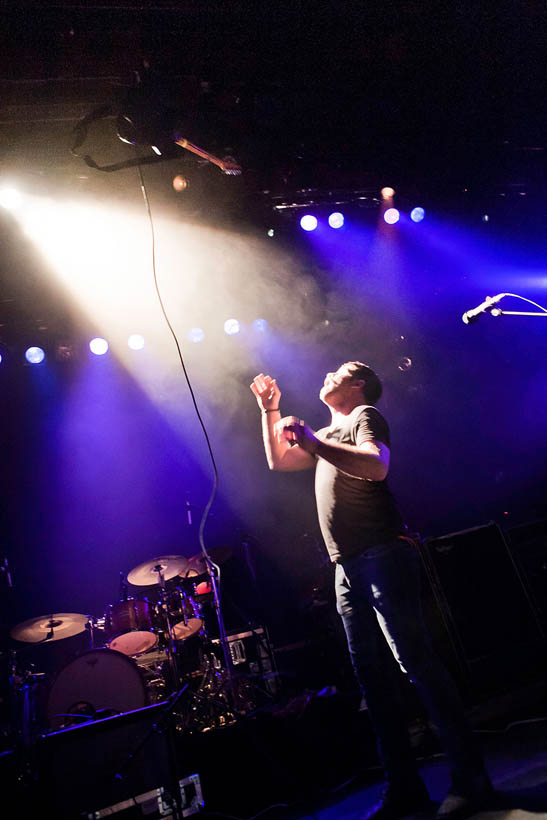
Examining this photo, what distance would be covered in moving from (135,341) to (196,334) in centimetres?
75

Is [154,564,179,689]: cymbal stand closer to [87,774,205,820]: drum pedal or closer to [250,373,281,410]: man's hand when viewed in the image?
[87,774,205,820]: drum pedal

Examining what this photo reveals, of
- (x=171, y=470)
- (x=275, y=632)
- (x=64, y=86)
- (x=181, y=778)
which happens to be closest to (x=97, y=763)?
(x=181, y=778)

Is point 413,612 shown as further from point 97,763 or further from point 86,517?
point 86,517

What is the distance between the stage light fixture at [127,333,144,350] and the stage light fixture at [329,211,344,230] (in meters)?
2.67

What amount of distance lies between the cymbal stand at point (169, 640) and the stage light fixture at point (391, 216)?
5.06m

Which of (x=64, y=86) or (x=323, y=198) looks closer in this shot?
(x=64, y=86)

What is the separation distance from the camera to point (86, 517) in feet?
23.4

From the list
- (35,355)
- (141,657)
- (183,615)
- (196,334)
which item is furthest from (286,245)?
(141,657)

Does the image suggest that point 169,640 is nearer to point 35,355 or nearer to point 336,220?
point 35,355

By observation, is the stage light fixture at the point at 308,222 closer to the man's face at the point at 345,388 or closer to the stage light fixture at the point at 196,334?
the stage light fixture at the point at 196,334

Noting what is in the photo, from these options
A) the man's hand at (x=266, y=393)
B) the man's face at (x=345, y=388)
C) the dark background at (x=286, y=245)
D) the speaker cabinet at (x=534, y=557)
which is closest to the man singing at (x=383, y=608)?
the man's face at (x=345, y=388)

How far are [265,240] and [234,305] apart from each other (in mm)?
910

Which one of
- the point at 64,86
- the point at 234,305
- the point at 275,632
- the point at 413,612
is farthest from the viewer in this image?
the point at 275,632

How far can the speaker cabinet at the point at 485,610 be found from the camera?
12.3ft
